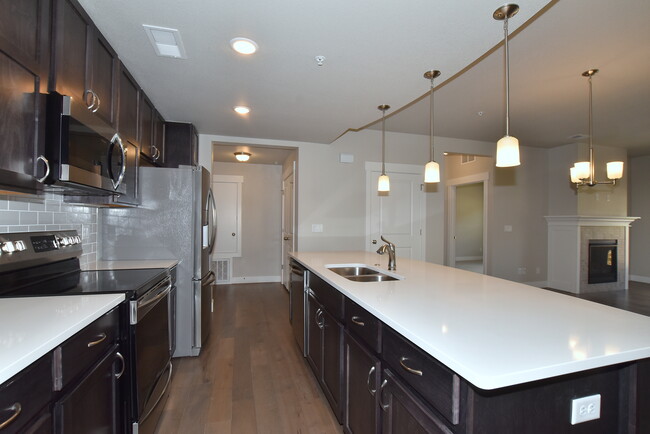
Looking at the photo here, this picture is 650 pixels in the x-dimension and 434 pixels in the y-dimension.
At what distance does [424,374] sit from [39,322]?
1.31m

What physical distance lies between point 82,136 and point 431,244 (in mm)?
4417

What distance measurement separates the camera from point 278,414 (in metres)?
2.04

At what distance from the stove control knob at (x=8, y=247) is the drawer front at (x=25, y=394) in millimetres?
889

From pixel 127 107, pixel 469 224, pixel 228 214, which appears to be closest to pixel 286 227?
pixel 228 214

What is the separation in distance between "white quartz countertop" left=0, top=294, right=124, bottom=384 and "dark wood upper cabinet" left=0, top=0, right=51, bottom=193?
50 cm

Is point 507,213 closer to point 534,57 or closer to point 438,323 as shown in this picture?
point 534,57

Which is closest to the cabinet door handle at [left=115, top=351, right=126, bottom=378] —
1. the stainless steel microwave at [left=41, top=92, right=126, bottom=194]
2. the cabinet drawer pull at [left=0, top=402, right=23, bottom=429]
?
the cabinet drawer pull at [left=0, top=402, right=23, bottom=429]

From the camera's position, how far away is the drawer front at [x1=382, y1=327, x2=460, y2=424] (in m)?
0.86

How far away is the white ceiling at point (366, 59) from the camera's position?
1607 mm

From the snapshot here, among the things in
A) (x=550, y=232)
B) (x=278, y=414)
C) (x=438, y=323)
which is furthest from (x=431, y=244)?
(x=438, y=323)

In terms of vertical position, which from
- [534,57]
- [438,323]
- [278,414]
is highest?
[534,57]

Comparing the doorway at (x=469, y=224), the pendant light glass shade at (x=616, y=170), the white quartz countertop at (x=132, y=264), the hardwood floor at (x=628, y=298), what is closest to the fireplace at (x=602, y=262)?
the hardwood floor at (x=628, y=298)

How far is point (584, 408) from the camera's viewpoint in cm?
94

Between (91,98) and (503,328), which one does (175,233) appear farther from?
(503,328)
